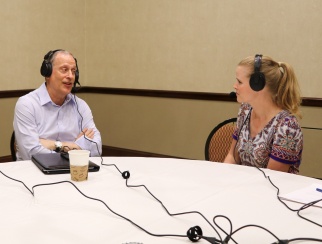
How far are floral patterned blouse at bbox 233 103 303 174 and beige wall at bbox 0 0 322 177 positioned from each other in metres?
1.55

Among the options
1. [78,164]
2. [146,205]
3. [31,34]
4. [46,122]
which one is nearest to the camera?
[146,205]

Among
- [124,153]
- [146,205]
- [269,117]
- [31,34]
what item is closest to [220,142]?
[269,117]

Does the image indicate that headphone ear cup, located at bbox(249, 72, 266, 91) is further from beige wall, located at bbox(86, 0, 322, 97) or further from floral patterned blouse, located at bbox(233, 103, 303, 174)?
beige wall, located at bbox(86, 0, 322, 97)

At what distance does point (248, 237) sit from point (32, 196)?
727 mm

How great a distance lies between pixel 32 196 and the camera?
145 cm

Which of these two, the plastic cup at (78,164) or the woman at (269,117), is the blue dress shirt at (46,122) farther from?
the woman at (269,117)

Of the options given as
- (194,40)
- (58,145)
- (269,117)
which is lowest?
(58,145)

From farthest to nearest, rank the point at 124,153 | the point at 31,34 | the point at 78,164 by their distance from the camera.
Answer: the point at 124,153
the point at 31,34
the point at 78,164

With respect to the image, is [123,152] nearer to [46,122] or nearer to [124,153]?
[124,153]

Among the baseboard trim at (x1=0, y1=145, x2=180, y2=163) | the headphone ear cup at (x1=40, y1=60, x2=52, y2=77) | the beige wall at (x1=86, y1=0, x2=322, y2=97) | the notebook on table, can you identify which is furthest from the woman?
the baseboard trim at (x1=0, y1=145, x2=180, y2=163)

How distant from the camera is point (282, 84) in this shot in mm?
2184

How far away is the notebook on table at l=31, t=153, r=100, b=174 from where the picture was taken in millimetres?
1744

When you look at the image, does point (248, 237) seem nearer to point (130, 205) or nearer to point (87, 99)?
point (130, 205)

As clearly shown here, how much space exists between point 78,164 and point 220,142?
117 centimetres
